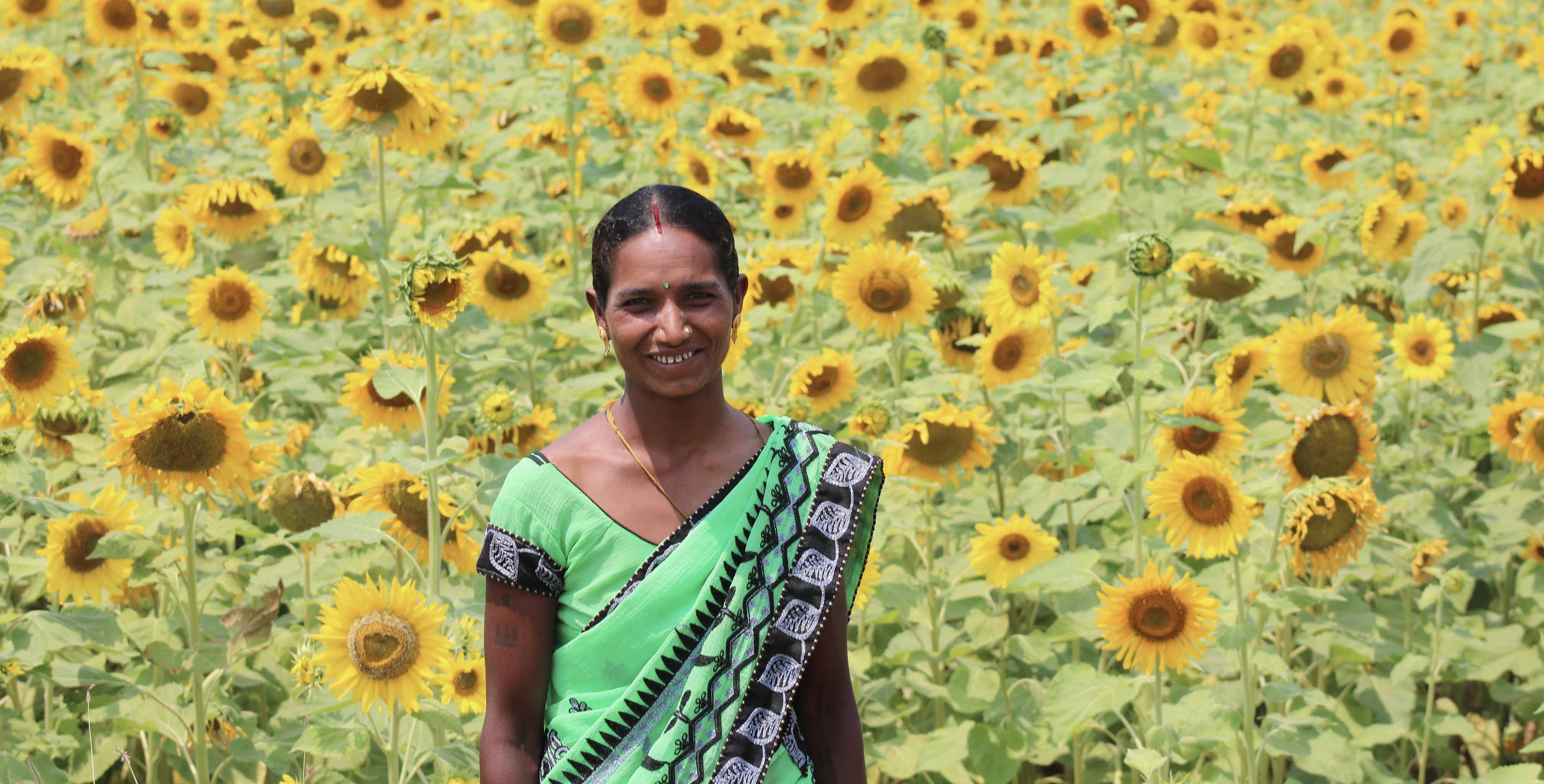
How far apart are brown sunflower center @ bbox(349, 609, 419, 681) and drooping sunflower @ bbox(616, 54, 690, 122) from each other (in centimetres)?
392

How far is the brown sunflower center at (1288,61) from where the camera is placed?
6801 millimetres

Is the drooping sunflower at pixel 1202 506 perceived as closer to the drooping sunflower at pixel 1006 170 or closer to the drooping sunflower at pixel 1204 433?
the drooping sunflower at pixel 1204 433

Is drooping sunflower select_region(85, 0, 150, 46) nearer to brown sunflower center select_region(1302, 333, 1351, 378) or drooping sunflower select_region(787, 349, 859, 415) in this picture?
drooping sunflower select_region(787, 349, 859, 415)

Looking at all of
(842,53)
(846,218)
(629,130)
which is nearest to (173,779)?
(846,218)

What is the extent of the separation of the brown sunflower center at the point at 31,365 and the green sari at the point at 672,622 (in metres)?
2.18

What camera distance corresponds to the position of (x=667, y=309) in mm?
2137

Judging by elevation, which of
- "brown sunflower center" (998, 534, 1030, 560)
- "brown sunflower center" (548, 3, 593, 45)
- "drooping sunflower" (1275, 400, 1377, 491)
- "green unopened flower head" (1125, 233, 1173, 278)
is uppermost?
"brown sunflower center" (548, 3, 593, 45)

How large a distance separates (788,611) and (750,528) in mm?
135

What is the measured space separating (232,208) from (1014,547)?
317 cm

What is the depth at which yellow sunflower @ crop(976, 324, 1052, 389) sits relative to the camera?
466 cm

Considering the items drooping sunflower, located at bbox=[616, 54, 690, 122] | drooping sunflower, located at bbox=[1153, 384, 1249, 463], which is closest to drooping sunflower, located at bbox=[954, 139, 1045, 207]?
drooping sunflower, located at bbox=[616, 54, 690, 122]

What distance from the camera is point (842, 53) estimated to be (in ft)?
24.8

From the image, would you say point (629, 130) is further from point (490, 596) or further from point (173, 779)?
point (490, 596)


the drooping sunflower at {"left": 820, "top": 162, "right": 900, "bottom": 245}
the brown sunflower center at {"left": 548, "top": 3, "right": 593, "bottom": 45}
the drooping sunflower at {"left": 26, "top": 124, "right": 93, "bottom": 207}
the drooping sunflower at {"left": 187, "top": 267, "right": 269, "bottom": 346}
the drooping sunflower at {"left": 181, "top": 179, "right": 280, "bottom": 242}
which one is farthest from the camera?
the brown sunflower center at {"left": 548, "top": 3, "right": 593, "bottom": 45}
